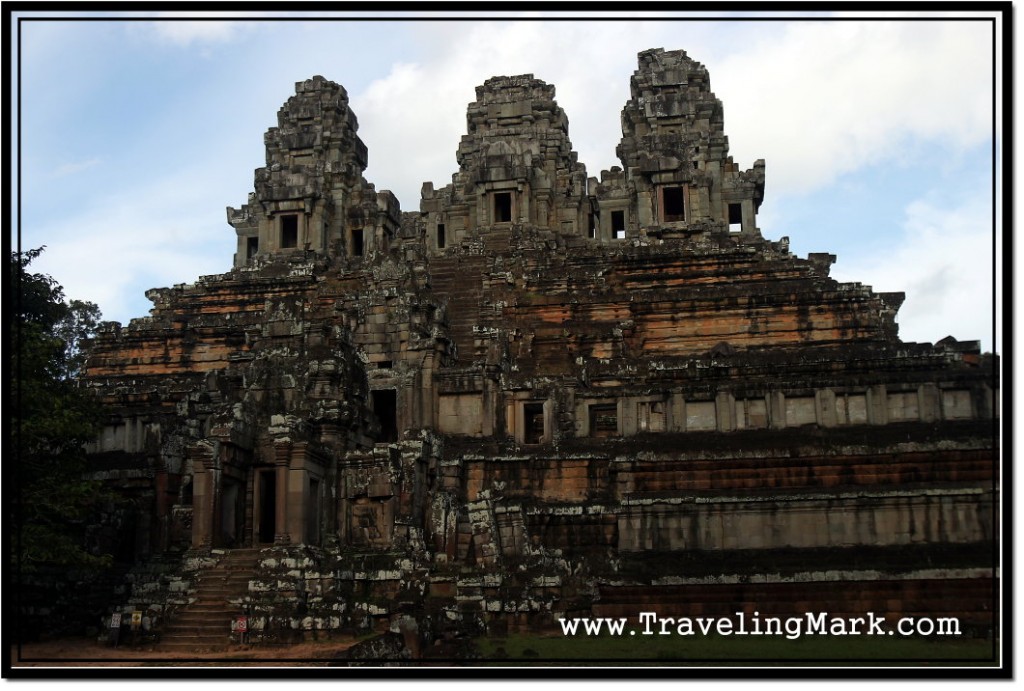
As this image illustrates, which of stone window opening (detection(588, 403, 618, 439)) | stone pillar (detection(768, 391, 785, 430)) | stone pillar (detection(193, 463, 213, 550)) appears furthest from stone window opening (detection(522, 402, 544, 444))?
stone pillar (detection(193, 463, 213, 550))

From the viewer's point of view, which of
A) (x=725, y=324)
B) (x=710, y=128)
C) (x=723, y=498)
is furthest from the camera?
(x=710, y=128)

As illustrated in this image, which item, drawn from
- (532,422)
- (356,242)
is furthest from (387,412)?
(356,242)

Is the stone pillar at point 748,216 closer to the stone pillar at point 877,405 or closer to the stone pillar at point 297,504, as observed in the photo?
the stone pillar at point 877,405

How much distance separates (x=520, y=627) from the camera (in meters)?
27.1

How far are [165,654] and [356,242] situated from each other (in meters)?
34.1

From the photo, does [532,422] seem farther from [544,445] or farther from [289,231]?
[289,231]

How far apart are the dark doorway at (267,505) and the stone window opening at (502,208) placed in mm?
25709

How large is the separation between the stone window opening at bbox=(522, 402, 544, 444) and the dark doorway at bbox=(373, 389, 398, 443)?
369 centimetres

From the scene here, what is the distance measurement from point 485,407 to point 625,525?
20.1 feet

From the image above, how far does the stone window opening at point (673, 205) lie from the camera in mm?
53062

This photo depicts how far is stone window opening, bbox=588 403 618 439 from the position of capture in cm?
3544

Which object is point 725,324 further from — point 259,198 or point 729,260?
point 259,198

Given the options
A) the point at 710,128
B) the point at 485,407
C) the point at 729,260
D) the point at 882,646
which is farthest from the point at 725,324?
the point at 882,646

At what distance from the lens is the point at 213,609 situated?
88.7ft
